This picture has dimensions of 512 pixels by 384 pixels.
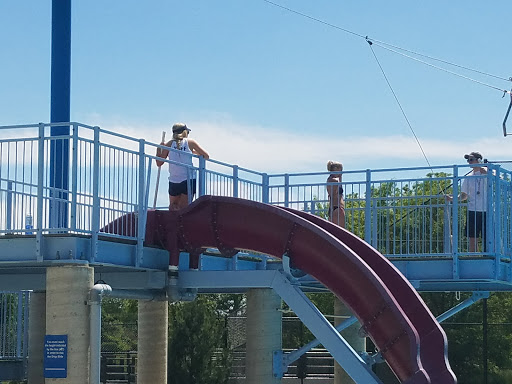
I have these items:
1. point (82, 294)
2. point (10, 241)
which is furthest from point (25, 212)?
point (82, 294)

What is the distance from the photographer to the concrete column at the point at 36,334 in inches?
830

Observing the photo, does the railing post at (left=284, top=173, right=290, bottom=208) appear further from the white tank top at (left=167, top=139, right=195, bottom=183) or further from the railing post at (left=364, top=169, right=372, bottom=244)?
the white tank top at (left=167, top=139, right=195, bottom=183)

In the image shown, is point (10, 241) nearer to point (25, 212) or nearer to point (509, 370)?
point (25, 212)

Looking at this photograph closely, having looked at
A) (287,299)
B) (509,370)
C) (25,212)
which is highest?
(25,212)

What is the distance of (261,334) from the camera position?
18.2 m

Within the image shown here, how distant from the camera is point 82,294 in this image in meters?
14.7

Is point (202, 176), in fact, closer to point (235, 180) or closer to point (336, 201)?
point (235, 180)

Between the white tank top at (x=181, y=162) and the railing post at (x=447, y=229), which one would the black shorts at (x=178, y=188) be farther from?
the railing post at (x=447, y=229)

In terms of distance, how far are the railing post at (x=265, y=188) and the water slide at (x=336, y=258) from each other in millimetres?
3760

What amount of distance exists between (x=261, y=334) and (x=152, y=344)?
146 inches

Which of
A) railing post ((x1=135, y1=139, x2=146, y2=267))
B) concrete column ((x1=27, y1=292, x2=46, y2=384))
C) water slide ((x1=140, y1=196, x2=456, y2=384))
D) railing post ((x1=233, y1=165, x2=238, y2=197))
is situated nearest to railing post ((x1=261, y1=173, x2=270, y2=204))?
railing post ((x1=233, y1=165, x2=238, y2=197))

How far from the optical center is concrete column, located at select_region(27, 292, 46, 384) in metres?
21.1

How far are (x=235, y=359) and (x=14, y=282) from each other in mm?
18357

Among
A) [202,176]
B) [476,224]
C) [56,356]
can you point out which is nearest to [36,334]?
[202,176]
